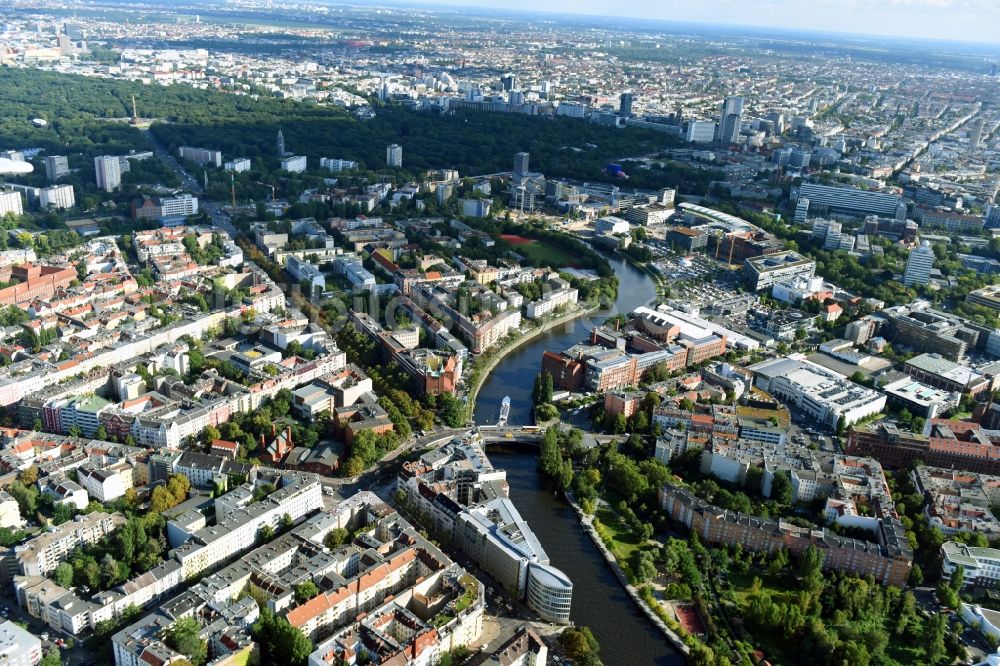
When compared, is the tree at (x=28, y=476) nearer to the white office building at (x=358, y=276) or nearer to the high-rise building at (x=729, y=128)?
the white office building at (x=358, y=276)

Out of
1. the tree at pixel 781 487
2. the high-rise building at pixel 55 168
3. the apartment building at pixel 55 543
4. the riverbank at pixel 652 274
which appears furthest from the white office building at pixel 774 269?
the high-rise building at pixel 55 168

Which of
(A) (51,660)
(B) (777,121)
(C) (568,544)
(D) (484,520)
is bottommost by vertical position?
(C) (568,544)

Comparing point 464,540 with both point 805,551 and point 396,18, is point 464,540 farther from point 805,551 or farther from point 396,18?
point 396,18

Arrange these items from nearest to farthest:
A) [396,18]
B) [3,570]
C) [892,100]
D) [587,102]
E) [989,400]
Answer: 1. [3,570]
2. [989,400]
3. [587,102]
4. [892,100]
5. [396,18]

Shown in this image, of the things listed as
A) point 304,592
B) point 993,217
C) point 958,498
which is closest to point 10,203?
point 304,592

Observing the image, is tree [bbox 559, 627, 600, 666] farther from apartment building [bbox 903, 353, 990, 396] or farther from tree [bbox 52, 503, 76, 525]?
apartment building [bbox 903, 353, 990, 396]

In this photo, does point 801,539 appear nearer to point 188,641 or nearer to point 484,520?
point 484,520

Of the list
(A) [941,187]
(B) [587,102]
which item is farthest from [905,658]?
(B) [587,102]

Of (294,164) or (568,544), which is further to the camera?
(294,164)
